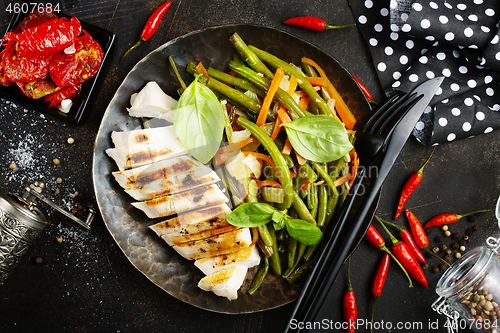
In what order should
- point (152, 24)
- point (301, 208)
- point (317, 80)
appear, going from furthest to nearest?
point (152, 24) → point (317, 80) → point (301, 208)

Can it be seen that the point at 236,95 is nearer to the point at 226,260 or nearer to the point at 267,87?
the point at 267,87

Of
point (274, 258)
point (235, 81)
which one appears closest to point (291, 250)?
point (274, 258)

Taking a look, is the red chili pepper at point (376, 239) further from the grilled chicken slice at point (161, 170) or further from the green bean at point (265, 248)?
the grilled chicken slice at point (161, 170)

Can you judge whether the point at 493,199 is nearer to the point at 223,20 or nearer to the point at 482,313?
the point at 482,313

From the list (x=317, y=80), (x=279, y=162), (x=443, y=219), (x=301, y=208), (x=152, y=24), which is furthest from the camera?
(x=443, y=219)

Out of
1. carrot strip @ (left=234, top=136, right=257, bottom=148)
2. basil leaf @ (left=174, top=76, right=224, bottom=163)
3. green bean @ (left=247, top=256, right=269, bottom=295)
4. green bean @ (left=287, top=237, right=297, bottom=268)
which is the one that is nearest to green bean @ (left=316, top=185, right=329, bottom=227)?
green bean @ (left=287, top=237, right=297, bottom=268)

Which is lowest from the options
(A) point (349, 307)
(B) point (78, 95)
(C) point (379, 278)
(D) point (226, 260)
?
(A) point (349, 307)

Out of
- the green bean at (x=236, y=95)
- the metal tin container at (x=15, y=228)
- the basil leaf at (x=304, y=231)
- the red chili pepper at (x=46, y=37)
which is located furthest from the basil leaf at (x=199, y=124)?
the metal tin container at (x=15, y=228)
